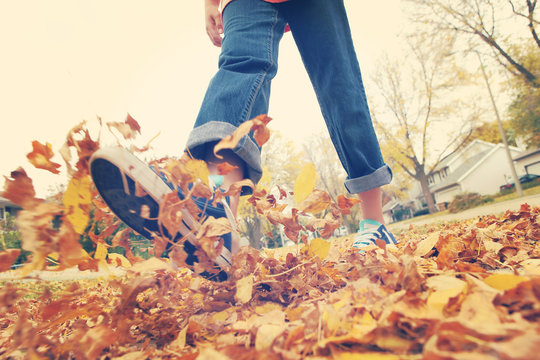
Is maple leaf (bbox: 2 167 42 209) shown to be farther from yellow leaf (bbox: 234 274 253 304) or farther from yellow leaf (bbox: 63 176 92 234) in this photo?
yellow leaf (bbox: 234 274 253 304)

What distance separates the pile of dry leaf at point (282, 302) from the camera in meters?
0.53

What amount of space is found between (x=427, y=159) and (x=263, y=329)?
2520 cm

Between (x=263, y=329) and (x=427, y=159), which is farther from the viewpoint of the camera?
(x=427, y=159)

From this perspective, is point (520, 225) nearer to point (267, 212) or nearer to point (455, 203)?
point (267, 212)

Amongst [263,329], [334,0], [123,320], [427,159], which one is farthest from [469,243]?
[427,159]

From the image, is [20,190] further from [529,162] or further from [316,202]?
[529,162]

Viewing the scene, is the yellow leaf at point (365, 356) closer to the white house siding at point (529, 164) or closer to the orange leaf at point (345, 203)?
the orange leaf at point (345, 203)

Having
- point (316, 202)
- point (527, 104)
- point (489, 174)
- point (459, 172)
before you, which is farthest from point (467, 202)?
point (459, 172)

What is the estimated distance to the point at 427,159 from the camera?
22781mm

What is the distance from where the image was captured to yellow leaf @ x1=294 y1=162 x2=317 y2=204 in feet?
3.17

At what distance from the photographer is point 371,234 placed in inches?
64.1

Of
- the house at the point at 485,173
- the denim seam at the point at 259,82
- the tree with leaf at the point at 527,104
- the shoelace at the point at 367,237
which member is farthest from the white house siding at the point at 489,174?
the denim seam at the point at 259,82

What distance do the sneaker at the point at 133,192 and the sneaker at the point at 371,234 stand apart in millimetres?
825

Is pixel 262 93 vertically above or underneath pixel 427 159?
underneath
